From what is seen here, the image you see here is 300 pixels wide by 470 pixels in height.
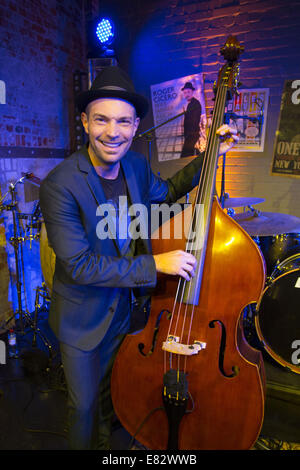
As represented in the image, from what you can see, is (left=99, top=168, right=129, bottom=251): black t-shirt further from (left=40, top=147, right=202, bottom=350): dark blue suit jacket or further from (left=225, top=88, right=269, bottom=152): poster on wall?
(left=225, top=88, right=269, bottom=152): poster on wall

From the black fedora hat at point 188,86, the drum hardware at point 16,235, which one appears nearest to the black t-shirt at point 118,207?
the drum hardware at point 16,235

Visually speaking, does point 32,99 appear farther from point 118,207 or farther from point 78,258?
point 78,258

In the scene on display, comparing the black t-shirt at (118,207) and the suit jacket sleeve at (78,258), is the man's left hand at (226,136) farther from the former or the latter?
the suit jacket sleeve at (78,258)

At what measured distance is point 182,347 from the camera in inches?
55.1

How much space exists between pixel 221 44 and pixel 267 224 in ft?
7.81

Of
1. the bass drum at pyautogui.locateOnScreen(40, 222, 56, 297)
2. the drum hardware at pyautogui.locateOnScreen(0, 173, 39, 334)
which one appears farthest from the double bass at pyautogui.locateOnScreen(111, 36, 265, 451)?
the drum hardware at pyautogui.locateOnScreen(0, 173, 39, 334)

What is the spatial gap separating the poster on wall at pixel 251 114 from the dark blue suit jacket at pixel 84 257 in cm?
250

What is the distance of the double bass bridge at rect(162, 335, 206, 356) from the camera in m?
1.38

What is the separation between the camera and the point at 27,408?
2.39 m

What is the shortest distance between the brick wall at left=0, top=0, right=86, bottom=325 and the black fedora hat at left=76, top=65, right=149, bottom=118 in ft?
6.99

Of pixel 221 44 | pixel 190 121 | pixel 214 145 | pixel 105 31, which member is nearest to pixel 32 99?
pixel 105 31

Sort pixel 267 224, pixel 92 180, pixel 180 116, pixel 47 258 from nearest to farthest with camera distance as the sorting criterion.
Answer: pixel 92 180, pixel 267 224, pixel 47 258, pixel 180 116

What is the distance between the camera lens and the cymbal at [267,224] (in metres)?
2.42

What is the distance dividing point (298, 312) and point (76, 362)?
161 cm
